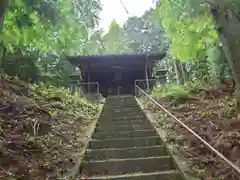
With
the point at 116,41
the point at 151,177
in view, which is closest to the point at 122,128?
the point at 151,177

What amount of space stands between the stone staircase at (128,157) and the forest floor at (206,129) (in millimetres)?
280

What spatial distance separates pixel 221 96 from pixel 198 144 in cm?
428

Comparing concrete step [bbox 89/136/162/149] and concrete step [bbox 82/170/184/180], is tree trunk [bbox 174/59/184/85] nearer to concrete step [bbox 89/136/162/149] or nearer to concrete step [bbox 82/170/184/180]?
concrete step [bbox 89/136/162/149]

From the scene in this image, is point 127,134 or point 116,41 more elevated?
point 116,41

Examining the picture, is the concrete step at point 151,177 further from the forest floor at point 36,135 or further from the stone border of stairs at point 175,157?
the forest floor at point 36,135

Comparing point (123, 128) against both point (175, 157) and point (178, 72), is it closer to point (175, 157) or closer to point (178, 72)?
point (175, 157)

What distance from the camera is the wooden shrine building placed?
17578mm

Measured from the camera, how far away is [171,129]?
6.44 meters

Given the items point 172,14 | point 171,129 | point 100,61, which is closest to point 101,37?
point 100,61

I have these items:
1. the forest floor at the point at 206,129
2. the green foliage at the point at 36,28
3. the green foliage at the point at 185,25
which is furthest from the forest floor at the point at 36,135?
the green foliage at the point at 185,25

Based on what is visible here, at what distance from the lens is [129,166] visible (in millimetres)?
4988

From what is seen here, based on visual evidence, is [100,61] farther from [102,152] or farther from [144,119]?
[102,152]

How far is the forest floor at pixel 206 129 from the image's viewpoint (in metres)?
4.42

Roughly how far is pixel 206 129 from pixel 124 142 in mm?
1599
